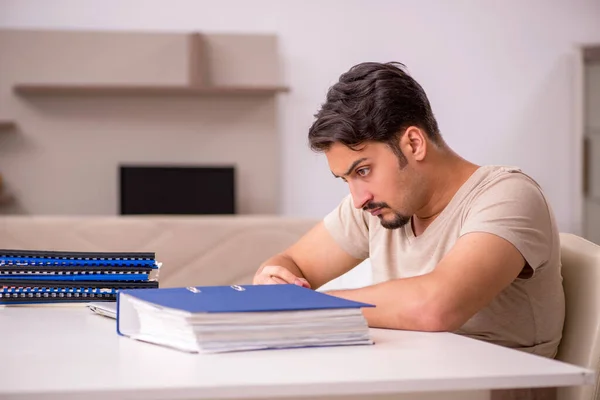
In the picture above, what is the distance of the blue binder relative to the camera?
0.97m

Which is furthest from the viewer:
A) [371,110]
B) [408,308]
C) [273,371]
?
[371,110]

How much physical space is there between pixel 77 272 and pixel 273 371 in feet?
2.74

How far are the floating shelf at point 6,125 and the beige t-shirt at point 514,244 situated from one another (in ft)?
14.1

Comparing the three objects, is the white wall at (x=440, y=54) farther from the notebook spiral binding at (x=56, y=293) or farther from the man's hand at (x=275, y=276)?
the notebook spiral binding at (x=56, y=293)

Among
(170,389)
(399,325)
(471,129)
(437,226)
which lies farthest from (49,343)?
(471,129)

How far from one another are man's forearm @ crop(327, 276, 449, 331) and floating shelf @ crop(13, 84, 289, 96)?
4233 mm

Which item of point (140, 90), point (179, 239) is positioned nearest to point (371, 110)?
point (179, 239)

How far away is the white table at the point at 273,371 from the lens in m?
0.77

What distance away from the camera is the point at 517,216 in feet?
4.57

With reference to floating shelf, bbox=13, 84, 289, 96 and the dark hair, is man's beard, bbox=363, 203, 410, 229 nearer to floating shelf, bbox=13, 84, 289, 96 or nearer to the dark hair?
the dark hair

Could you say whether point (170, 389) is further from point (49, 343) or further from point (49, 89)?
point (49, 89)

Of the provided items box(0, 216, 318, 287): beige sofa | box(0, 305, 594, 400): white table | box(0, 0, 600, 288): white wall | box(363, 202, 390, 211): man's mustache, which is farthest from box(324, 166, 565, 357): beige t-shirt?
box(0, 0, 600, 288): white wall

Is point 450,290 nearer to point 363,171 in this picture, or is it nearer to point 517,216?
point 517,216

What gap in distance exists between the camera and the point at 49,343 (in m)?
1.08
